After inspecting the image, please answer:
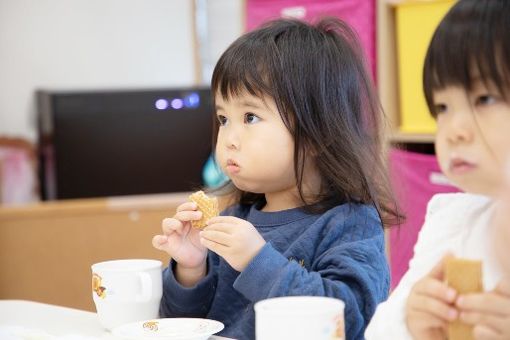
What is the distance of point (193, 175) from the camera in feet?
8.91

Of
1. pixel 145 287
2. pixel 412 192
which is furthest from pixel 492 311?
pixel 412 192

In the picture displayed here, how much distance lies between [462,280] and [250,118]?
1.63 ft

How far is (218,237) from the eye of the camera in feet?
3.08

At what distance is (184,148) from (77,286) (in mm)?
644

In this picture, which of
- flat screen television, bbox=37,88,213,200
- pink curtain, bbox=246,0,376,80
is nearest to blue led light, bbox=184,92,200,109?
flat screen television, bbox=37,88,213,200

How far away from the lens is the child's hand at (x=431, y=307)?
640mm

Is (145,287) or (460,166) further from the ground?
(460,166)

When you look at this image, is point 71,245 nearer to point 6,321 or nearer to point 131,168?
point 131,168

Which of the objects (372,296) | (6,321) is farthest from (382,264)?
(6,321)

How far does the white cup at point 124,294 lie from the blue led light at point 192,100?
1.75 meters

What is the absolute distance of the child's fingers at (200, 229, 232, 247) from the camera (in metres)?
0.93

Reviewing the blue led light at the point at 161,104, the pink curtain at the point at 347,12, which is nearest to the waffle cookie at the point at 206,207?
the pink curtain at the point at 347,12

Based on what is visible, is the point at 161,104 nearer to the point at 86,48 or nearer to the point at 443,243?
the point at 86,48

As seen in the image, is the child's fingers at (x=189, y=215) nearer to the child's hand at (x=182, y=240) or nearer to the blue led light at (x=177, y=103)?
the child's hand at (x=182, y=240)
